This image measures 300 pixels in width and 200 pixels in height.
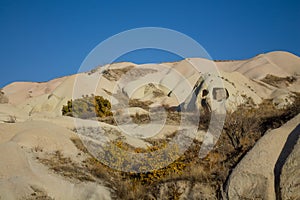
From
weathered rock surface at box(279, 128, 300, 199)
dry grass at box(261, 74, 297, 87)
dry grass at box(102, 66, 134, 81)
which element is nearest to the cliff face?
weathered rock surface at box(279, 128, 300, 199)

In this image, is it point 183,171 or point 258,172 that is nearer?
point 258,172

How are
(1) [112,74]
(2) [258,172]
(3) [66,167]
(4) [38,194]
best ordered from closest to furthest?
(2) [258,172] < (4) [38,194] < (3) [66,167] < (1) [112,74]

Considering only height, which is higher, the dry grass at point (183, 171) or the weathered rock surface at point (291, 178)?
the weathered rock surface at point (291, 178)

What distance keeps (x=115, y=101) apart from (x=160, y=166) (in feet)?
79.8

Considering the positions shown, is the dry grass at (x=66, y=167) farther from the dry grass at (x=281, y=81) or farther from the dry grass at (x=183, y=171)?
the dry grass at (x=281, y=81)

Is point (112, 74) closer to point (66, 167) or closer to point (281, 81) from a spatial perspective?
point (281, 81)

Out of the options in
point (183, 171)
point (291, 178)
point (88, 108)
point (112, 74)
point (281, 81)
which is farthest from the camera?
point (112, 74)

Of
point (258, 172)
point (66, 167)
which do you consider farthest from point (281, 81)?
point (258, 172)

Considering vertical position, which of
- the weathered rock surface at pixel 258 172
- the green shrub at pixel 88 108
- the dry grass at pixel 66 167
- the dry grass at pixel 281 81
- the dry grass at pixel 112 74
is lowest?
the dry grass at pixel 112 74

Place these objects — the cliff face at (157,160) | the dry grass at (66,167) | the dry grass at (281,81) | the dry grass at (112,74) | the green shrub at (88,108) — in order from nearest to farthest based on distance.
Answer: the cliff face at (157,160), the dry grass at (66,167), the green shrub at (88,108), the dry grass at (281,81), the dry grass at (112,74)

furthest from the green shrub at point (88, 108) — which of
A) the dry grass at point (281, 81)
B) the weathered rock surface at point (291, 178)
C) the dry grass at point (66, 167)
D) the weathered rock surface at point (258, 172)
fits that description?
the dry grass at point (281, 81)

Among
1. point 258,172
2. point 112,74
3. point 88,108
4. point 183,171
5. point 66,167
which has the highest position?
point 258,172

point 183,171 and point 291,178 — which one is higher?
point 291,178

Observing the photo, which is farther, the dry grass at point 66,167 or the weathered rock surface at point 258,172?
the dry grass at point 66,167
